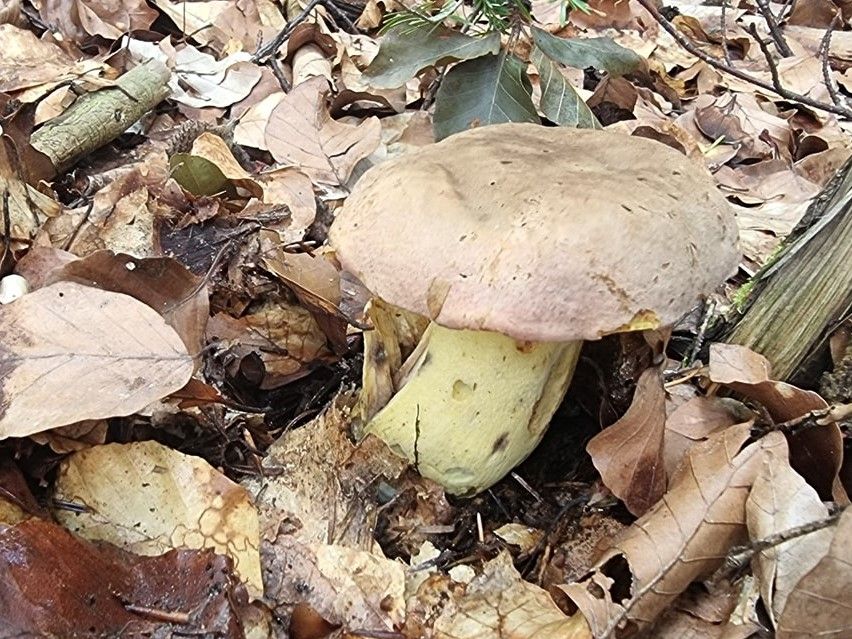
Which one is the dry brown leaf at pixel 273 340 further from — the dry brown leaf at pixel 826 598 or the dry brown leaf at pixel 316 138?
the dry brown leaf at pixel 826 598

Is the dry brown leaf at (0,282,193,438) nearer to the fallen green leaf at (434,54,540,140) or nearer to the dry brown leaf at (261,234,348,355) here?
the dry brown leaf at (261,234,348,355)

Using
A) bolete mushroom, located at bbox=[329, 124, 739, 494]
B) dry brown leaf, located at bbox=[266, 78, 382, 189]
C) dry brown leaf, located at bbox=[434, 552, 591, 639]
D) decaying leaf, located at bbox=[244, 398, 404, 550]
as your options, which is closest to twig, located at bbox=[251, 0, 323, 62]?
dry brown leaf, located at bbox=[266, 78, 382, 189]

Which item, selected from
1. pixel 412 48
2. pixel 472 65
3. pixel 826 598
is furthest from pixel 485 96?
pixel 826 598

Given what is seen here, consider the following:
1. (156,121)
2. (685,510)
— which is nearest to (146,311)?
(685,510)

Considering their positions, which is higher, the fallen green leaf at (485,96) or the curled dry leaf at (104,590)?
the fallen green leaf at (485,96)

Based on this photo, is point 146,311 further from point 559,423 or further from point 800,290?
point 800,290

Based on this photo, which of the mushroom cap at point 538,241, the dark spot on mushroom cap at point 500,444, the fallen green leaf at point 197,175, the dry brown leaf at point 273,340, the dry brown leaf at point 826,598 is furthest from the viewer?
the fallen green leaf at point 197,175

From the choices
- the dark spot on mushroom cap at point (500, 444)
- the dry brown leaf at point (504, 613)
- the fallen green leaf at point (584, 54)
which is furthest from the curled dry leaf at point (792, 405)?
the fallen green leaf at point (584, 54)
